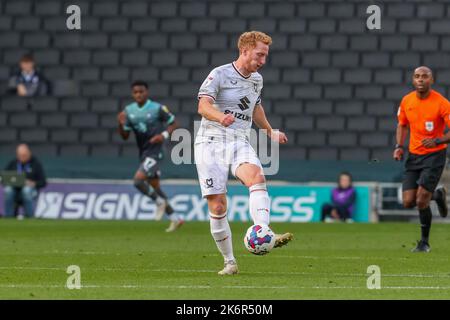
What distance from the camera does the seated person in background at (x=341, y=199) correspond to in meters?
22.9

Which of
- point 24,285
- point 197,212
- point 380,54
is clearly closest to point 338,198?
point 197,212

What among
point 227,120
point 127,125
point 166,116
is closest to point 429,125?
point 227,120

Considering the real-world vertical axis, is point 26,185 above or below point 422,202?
below

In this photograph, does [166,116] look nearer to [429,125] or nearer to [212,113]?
[429,125]

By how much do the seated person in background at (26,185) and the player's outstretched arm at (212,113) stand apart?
1304cm

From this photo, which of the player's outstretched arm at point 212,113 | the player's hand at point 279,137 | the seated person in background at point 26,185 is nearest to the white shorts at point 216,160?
the player's hand at point 279,137

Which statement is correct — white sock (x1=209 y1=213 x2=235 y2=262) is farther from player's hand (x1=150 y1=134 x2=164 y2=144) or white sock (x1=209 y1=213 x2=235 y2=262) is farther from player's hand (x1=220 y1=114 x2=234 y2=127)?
player's hand (x1=150 y1=134 x2=164 y2=144)

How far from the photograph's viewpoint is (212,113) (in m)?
10.7

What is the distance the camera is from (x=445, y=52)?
26547 millimetres

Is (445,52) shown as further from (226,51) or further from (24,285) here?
(24,285)

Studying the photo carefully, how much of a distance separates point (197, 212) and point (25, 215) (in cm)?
328

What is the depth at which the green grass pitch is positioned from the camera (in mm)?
9391

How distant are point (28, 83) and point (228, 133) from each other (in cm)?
1624

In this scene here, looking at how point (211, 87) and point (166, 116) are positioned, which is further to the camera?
point (166, 116)
